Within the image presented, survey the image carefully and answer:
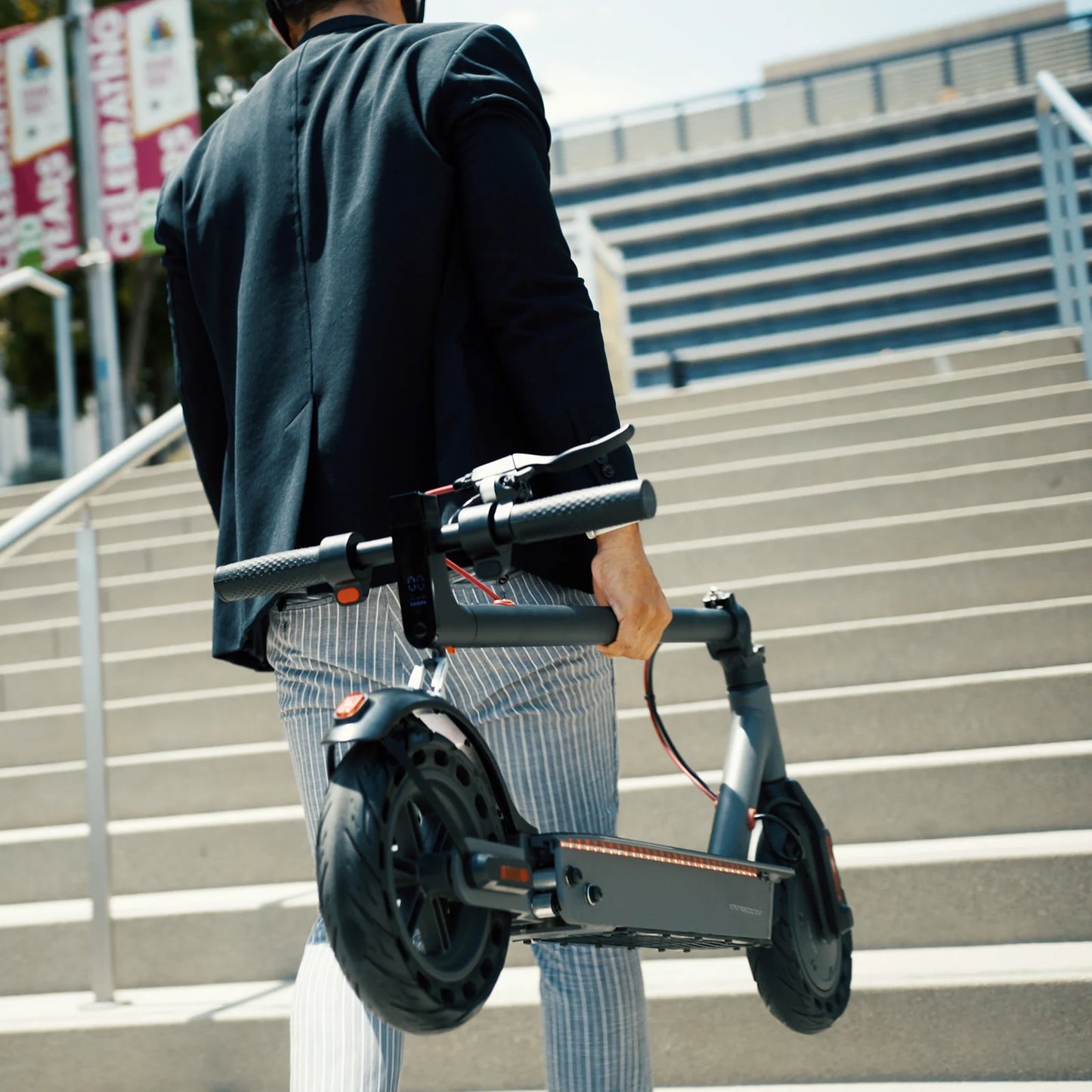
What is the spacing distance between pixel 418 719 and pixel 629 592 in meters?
0.29

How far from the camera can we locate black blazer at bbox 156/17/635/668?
1267 millimetres

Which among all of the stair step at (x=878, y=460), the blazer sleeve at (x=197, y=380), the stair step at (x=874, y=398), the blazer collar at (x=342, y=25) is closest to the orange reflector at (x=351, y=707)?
Answer: the blazer sleeve at (x=197, y=380)

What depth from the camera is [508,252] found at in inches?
50.1

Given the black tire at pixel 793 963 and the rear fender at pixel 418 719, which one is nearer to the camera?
the rear fender at pixel 418 719

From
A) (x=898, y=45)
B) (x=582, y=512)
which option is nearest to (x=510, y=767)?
(x=582, y=512)

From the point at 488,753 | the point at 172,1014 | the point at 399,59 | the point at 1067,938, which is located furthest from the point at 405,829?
the point at 1067,938

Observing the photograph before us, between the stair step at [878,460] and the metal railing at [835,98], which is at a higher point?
the stair step at [878,460]

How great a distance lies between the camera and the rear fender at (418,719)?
1011 millimetres

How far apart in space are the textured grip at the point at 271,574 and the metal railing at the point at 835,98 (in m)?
97.2

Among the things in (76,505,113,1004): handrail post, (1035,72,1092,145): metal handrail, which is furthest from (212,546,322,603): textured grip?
(1035,72,1092,145): metal handrail

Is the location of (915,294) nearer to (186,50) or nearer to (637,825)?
(186,50)

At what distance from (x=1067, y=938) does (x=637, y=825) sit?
93cm

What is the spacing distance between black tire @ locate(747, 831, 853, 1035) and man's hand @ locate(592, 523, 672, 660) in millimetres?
543

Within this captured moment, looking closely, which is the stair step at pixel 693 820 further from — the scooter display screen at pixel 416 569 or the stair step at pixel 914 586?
the scooter display screen at pixel 416 569
